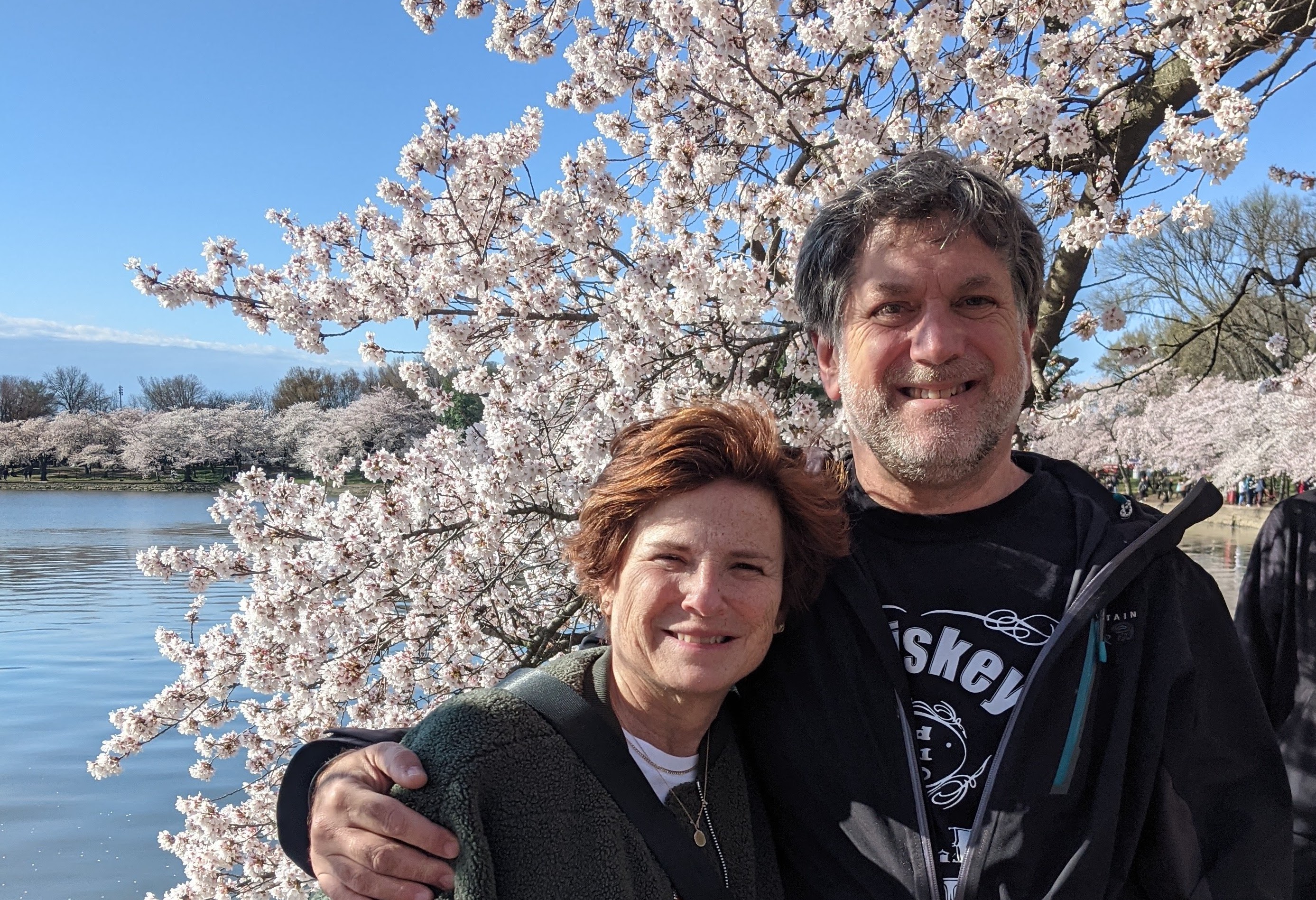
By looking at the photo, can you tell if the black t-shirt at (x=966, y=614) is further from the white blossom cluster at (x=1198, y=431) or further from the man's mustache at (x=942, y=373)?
the white blossom cluster at (x=1198, y=431)

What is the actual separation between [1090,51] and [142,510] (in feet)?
123

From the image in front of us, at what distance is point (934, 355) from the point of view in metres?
1.69

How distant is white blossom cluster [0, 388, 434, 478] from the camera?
1702 inches

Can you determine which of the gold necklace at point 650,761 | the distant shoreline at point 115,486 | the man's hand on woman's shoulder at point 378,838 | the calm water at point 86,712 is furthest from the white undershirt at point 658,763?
the distant shoreline at point 115,486

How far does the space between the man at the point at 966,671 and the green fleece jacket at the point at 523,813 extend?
50 millimetres

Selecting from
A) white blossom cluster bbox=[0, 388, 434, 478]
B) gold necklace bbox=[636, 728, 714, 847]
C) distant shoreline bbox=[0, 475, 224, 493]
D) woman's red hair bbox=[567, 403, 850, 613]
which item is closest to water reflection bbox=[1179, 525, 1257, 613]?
woman's red hair bbox=[567, 403, 850, 613]

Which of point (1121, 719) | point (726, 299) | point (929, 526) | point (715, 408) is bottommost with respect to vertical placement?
point (1121, 719)

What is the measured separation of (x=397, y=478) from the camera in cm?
482

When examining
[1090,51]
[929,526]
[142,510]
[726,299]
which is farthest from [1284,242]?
[142,510]

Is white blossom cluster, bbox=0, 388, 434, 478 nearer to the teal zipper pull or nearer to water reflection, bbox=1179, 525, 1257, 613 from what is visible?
water reflection, bbox=1179, 525, 1257, 613

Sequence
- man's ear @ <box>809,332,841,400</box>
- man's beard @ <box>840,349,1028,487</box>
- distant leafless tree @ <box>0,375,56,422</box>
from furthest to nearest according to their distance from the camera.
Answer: distant leafless tree @ <box>0,375,56,422</box>
man's ear @ <box>809,332,841,400</box>
man's beard @ <box>840,349,1028,487</box>

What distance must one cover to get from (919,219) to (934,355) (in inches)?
11.7

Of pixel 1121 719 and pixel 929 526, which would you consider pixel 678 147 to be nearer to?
pixel 929 526

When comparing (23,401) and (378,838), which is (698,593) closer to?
(378,838)
